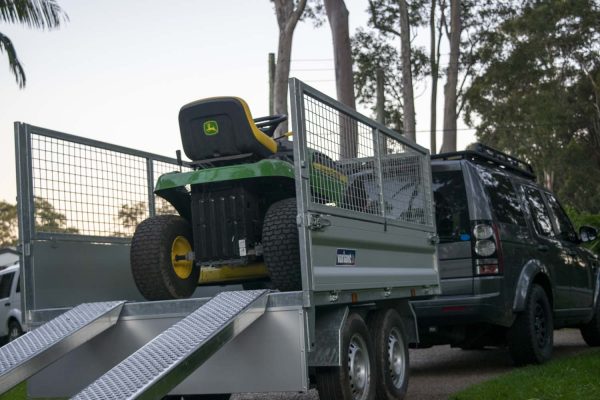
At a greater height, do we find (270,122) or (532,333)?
(270,122)

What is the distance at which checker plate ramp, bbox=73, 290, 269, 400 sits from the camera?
436 centimetres

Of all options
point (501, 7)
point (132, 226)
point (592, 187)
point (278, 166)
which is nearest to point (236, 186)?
point (278, 166)

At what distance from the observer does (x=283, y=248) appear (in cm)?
585

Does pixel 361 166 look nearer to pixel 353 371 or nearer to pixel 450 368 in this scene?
pixel 353 371

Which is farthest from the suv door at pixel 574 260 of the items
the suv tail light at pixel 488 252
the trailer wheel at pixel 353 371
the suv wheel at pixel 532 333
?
the trailer wheel at pixel 353 371

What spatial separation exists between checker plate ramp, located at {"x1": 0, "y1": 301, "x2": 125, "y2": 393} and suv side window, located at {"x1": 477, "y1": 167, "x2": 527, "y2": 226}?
13.6ft

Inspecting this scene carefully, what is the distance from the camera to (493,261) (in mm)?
8195

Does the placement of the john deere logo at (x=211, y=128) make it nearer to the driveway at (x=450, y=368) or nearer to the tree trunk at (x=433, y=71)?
the driveway at (x=450, y=368)

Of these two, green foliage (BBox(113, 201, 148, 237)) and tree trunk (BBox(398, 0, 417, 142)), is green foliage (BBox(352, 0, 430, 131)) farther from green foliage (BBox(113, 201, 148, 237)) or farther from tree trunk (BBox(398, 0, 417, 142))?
green foliage (BBox(113, 201, 148, 237))

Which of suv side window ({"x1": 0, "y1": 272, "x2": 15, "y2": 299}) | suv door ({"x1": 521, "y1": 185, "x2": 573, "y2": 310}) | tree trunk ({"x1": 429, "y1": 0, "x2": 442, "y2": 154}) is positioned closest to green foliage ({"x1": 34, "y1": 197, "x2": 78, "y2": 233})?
suv door ({"x1": 521, "y1": 185, "x2": 573, "y2": 310})

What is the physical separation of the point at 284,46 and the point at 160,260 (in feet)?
44.2

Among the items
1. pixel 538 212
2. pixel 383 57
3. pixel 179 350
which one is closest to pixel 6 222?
pixel 383 57

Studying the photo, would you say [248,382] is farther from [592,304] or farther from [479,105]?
[479,105]

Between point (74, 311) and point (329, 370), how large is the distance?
170 cm
